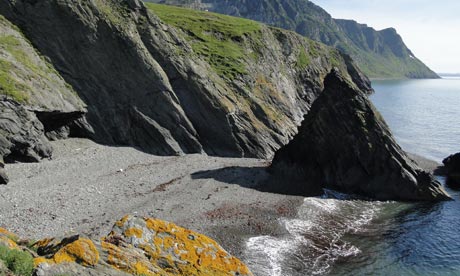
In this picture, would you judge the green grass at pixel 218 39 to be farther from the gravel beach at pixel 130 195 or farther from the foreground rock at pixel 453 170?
the foreground rock at pixel 453 170

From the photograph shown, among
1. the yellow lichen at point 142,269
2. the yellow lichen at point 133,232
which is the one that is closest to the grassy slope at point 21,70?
the yellow lichen at point 133,232

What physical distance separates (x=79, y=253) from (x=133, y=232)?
4294 mm

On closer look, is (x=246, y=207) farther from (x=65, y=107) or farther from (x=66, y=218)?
(x=65, y=107)

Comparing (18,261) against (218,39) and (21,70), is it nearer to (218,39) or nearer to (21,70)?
(21,70)

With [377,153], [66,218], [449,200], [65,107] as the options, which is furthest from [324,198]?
[65,107]

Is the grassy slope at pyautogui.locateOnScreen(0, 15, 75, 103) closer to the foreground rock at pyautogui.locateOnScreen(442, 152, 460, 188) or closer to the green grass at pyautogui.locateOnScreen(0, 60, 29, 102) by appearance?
the green grass at pyautogui.locateOnScreen(0, 60, 29, 102)

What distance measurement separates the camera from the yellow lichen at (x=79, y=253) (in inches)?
567

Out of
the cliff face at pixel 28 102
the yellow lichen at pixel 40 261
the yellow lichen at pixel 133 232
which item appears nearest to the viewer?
the yellow lichen at pixel 40 261

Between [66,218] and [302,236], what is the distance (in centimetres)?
2263

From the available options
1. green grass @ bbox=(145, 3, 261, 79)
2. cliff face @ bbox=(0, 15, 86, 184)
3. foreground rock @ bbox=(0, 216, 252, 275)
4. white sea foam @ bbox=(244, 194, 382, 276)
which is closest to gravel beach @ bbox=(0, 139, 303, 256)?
white sea foam @ bbox=(244, 194, 382, 276)

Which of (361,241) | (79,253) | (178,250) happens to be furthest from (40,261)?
(361,241)

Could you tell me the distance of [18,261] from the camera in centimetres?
1304

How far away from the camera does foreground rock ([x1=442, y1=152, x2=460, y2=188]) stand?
63.3m

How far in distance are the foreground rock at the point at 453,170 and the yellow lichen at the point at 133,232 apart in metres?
58.3
